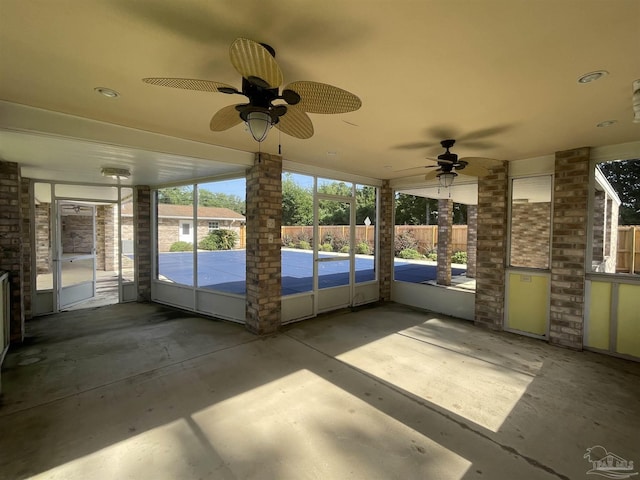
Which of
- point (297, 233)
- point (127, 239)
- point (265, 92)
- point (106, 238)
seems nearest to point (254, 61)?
point (265, 92)

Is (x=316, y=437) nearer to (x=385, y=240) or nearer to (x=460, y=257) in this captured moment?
(x=385, y=240)

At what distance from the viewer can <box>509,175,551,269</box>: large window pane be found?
4637 millimetres

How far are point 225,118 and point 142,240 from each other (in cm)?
516

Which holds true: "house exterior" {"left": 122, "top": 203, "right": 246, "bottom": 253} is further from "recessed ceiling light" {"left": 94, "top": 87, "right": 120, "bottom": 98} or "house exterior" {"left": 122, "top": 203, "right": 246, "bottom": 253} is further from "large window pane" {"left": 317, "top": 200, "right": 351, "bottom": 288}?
"recessed ceiling light" {"left": 94, "top": 87, "right": 120, "bottom": 98}

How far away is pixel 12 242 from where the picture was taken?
388cm

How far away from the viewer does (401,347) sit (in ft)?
12.5

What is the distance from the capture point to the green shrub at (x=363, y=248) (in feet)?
19.1

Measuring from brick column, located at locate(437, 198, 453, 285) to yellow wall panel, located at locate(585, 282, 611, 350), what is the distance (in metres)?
3.18

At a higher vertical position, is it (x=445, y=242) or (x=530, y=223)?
(x=530, y=223)

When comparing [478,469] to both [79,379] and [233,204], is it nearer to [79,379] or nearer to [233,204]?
[79,379]

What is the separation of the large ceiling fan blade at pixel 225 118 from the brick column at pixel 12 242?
3783 millimetres

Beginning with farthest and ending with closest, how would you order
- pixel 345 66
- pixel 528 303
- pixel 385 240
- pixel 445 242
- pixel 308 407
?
pixel 445 242 < pixel 385 240 < pixel 528 303 < pixel 308 407 < pixel 345 66

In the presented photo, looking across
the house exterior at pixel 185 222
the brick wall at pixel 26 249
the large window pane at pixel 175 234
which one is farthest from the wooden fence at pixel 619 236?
the brick wall at pixel 26 249

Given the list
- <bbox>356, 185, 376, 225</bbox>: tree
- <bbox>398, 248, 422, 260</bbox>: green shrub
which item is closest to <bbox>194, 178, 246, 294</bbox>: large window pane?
<bbox>356, 185, 376, 225</bbox>: tree
